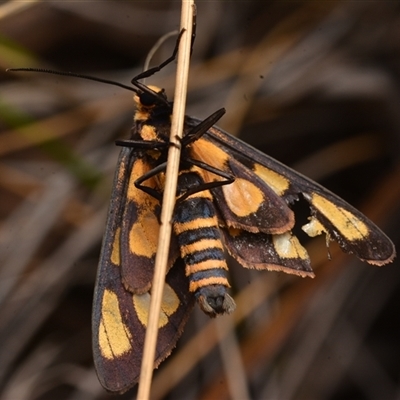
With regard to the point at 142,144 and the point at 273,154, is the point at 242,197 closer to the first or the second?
the point at 142,144

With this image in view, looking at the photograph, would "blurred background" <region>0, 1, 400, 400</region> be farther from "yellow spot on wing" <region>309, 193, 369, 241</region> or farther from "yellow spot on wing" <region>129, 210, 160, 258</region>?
"yellow spot on wing" <region>309, 193, 369, 241</region>

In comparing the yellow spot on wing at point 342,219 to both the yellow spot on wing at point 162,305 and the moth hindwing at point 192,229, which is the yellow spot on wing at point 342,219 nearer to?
the moth hindwing at point 192,229

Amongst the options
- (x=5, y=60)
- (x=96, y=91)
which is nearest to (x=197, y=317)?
(x=96, y=91)

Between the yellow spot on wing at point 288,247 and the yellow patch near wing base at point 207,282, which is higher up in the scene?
the yellow spot on wing at point 288,247

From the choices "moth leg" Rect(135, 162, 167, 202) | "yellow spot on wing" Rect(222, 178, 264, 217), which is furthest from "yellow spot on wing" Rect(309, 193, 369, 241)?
"moth leg" Rect(135, 162, 167, 202)

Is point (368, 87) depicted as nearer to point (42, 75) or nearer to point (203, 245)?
point (42, 75)

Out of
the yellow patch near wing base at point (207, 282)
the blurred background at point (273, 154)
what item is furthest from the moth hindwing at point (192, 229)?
the blurred background at point (273, 154)
